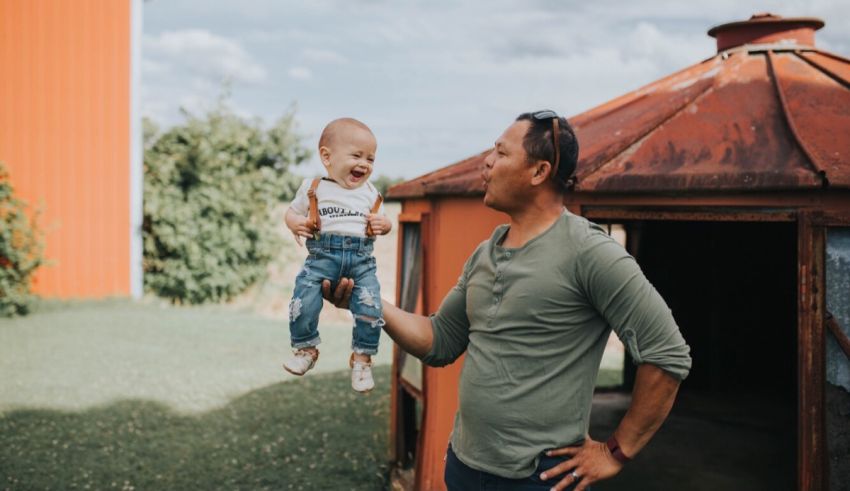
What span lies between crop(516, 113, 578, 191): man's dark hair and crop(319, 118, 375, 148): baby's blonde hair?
524 millimetres

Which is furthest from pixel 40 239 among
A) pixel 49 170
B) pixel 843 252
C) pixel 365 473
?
pixel 843 252

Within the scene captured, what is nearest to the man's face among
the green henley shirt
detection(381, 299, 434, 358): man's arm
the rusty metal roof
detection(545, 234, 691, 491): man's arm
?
the green henley shirt

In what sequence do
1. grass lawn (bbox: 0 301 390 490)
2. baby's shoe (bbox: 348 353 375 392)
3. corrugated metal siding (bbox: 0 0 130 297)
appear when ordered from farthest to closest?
1. corrugated metal siding (bbox: 0 0 130 297)
2. grass lawn (bbox: 0 301 390 490)
3. baby's shoe (bbox: 348 353 375 392)

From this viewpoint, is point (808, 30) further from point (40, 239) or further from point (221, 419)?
point (40, 239)

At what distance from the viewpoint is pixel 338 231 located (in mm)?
2721

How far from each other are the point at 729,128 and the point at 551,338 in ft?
8.06

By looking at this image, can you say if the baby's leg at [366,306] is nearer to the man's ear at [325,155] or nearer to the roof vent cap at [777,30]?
the man's ear at [325,155]

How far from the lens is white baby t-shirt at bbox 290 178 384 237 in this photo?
272 centimetres

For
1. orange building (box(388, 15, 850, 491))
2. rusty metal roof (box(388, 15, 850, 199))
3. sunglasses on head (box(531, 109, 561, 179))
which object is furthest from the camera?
rusty metal roof (box(388, 15, 850, 199))

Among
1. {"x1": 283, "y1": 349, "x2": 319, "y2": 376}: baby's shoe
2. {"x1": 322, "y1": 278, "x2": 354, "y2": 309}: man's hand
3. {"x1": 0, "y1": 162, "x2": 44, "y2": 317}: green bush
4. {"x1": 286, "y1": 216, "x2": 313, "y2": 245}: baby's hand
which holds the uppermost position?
{"x1": 286, "y1": 216, "x2": 313, "y2": 245}: baby's hand

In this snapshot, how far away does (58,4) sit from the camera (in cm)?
1433

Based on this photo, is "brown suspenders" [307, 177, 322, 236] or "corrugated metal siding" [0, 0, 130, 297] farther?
"corrugated metal siding" [0, 0, 130, 297]

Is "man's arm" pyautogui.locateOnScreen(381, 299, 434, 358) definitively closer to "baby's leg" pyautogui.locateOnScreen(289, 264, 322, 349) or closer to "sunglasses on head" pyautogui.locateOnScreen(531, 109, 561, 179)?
"baby's leg" pyautogui.locateOnScreen(289, 264, 322, 349)

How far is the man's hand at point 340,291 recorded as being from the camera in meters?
2.71
